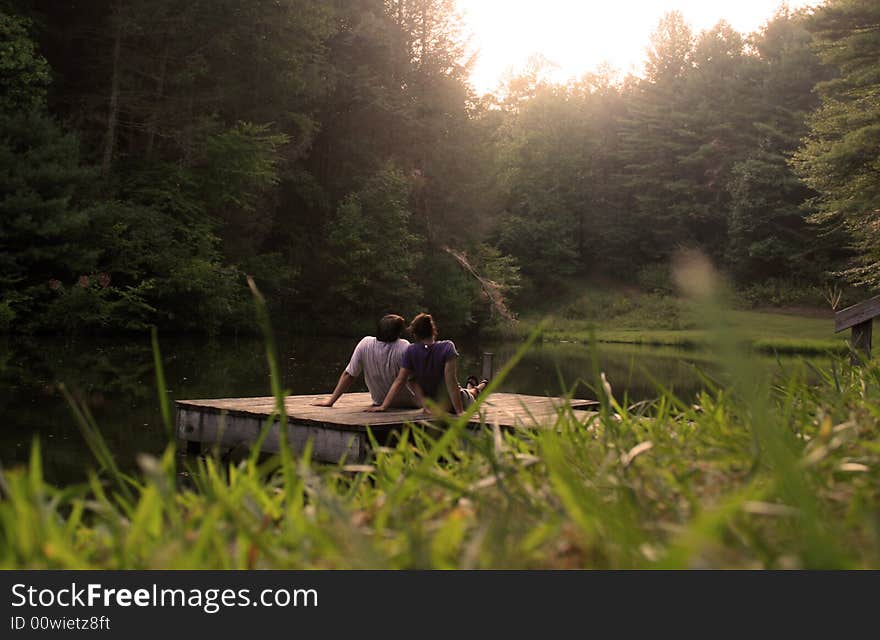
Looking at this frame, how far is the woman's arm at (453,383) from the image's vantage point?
25.6 feet

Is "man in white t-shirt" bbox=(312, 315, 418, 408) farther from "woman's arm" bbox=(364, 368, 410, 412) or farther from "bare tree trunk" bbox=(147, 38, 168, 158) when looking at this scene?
"bare tree trunk" bbox=(147, 38, 168, 158)

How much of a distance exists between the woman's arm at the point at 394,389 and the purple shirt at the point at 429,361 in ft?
0.36

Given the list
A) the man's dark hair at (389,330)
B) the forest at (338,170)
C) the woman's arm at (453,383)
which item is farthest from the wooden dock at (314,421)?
the forest at (338,170)

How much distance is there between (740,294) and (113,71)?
32060 millimetres

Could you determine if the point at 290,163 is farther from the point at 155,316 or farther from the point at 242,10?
the point at 155,316

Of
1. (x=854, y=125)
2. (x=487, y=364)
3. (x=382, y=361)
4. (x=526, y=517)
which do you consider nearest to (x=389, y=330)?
(x=382, y=361)

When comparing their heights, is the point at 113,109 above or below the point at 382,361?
above

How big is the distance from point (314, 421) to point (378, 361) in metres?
0.99

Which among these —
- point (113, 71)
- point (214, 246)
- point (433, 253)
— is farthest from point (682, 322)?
point (113, 71)

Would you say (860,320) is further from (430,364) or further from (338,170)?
(338,170)

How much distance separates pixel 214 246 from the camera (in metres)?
26.0

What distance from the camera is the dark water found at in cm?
891

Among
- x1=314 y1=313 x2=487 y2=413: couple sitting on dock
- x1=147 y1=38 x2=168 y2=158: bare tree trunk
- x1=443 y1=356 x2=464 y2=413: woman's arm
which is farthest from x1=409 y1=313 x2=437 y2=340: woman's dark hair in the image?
x1=147 y1=38 x2=168 y2=158: bare tree trunk

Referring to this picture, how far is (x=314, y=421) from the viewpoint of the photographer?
26.9 ft
